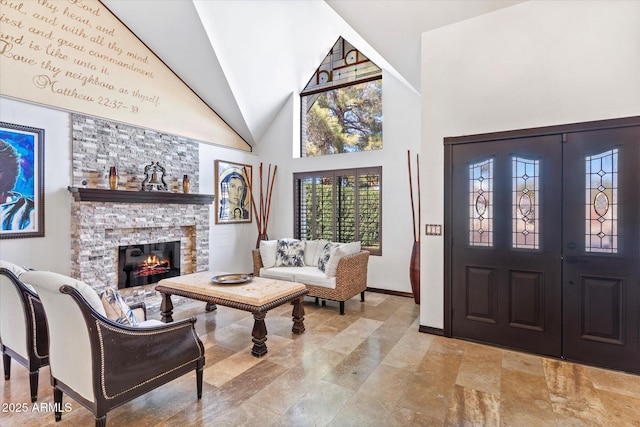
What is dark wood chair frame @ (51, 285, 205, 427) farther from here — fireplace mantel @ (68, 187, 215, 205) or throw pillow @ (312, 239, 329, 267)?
throw pillow @ (312, 239, 329, 267)

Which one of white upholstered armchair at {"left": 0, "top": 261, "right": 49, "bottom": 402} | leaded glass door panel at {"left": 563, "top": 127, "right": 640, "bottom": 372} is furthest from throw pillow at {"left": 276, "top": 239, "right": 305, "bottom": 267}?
leaded glass door panel at {"left": 563, "top": 127, "right": 640, "bottom": 372}

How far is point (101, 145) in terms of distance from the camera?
13.8 ft

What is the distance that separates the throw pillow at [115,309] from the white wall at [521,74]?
3044 millimetres

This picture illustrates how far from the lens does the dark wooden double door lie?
2.84 meters

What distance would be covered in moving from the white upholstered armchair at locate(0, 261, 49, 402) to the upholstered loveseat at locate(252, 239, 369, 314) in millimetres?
2870

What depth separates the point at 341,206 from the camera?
236 inches

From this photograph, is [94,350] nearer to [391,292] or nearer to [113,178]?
[113,178]

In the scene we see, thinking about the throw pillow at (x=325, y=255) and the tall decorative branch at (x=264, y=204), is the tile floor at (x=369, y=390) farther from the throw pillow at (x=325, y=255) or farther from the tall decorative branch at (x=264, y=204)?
the tall decorative branch at (x=264, y=204)

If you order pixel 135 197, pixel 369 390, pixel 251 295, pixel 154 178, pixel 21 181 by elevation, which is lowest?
pixel 369 390

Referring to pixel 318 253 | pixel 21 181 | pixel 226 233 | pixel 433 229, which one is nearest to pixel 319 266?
pixel 318 253

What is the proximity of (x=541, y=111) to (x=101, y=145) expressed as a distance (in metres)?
5.29

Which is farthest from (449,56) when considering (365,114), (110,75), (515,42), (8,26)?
(8,26)

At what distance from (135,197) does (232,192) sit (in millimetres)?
2081

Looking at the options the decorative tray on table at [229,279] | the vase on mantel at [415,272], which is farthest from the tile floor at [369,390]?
the vase on mantel at [415,272]
